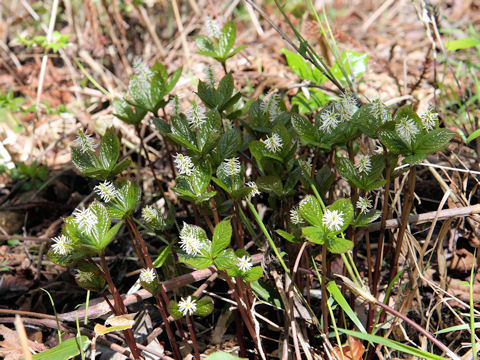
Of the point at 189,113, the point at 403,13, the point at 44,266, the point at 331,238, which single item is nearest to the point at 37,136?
the point at 44,266

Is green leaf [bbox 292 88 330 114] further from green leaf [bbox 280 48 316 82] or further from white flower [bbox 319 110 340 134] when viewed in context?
white flower [bbox 319 110 340 134]

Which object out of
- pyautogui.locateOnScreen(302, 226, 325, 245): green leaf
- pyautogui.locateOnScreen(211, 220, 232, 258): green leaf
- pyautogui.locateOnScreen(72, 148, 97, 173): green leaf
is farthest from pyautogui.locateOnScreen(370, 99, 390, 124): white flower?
pyautogui.locateOnScreen(72, 148, 97, 173): green leaf

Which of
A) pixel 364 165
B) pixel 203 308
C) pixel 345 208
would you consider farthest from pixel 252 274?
pixel 364 165

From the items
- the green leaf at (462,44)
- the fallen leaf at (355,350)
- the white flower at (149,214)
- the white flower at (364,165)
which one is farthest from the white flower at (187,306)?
the green leaf at (462,44)

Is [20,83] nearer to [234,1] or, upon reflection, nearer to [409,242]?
[234,1]

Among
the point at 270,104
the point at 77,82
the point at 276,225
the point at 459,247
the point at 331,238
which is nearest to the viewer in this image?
the point at 331,238

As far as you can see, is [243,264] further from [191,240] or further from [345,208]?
[345,208]
